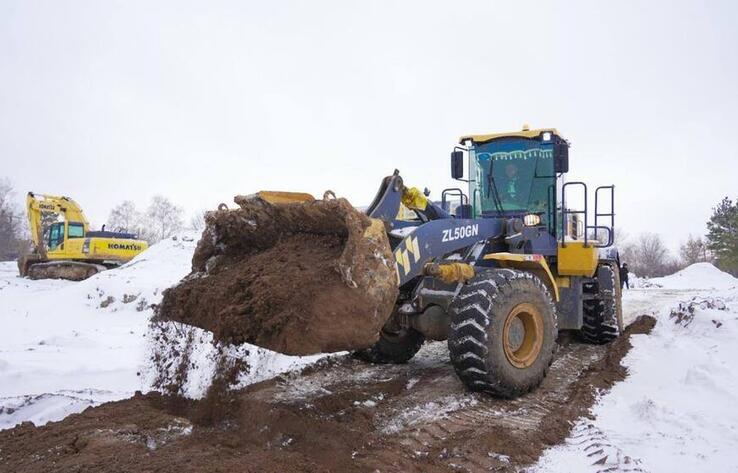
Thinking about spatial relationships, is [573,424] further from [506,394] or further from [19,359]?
[19,359]

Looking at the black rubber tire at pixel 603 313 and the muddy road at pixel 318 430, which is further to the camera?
the black rubber tire at pixel 603 313

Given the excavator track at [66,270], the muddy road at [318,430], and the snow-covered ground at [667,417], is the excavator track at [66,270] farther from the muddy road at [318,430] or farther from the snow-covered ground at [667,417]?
the snow-covered ground at [667,417]

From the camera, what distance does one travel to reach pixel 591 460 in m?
3.68

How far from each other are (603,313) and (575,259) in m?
1.58

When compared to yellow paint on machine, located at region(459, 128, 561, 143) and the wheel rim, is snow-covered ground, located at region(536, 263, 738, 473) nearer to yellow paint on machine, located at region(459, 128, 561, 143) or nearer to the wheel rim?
the wheel rim

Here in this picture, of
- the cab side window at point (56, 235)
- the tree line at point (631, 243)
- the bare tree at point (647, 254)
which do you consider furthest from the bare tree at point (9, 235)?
the bare tree at point (647, 254)

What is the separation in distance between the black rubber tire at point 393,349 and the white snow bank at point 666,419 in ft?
7.23

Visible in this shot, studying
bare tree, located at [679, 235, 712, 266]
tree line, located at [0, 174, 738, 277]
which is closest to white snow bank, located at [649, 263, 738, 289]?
tree line, located at [0, 174, 738, 277]

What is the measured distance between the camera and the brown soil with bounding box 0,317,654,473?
11.1ft

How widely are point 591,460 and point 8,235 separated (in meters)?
70.1

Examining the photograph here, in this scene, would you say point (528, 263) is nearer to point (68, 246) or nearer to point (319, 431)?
point (319, 431)

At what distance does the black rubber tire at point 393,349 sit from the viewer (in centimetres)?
644

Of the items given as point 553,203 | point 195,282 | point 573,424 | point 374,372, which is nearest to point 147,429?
point 195,282

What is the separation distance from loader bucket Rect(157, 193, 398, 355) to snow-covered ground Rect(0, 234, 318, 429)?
0.56 meters
